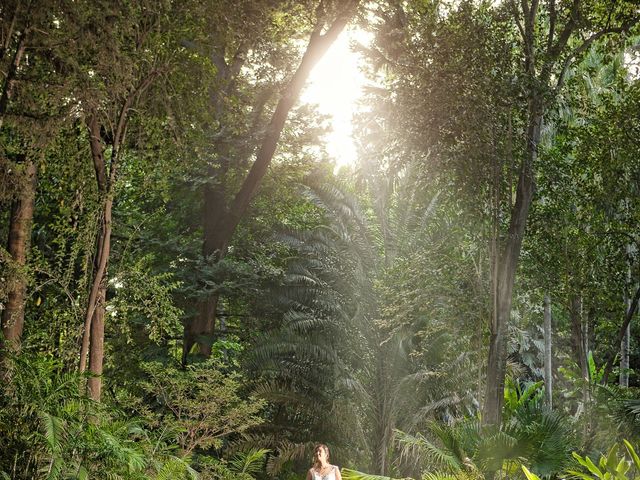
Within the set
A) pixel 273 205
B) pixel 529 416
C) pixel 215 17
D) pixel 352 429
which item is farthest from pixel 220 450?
pixel 215 17

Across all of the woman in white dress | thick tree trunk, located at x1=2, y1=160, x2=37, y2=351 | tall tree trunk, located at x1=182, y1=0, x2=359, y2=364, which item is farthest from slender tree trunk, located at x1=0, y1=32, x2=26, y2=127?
tall tree trunk, located at x1=182, y1=0, x2=359, y2=364

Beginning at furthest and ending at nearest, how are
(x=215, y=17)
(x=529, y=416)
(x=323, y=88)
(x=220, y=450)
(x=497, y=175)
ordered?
(x=323, y=88), (x=220, y=450), (x=497, y=175), (x=215, y=17), (x=529, y=416)

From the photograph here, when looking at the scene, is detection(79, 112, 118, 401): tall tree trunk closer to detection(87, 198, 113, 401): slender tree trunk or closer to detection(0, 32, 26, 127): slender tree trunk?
detection(87, 198, 113, 401): slender tree trunk

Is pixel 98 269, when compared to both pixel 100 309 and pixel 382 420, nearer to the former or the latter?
pixel 100 309

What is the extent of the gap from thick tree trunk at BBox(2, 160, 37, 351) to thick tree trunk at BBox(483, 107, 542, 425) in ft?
24.4

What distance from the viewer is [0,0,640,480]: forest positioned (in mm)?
10289

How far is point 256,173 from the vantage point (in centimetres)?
1698

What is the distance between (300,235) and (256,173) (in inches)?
136

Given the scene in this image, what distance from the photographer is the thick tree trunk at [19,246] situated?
10.9m

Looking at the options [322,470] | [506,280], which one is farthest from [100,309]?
[506,280]

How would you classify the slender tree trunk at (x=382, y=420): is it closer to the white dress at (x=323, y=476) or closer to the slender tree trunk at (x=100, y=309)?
the white dress at (x=323, y=476)

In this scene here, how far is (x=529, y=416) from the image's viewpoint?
12047 mm

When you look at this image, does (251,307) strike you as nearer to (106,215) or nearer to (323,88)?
(323,88)

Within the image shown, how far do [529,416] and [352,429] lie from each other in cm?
623
